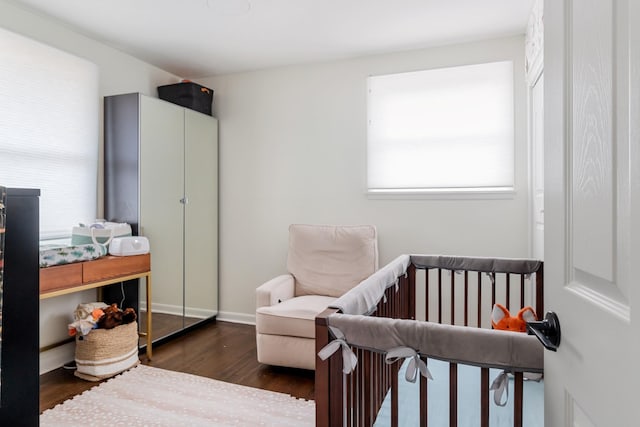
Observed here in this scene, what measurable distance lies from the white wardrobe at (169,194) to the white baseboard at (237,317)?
0.08m

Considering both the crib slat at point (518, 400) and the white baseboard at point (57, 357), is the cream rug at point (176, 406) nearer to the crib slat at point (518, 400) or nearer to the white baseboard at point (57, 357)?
the white baseboard at point (57, 357)

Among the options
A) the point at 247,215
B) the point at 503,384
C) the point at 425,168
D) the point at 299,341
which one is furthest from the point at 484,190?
the point at 503,384

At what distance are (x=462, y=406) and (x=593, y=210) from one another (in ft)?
3.65

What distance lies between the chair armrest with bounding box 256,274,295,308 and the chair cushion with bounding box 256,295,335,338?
0.23 ft

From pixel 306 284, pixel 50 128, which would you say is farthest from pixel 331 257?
pixel 50 128

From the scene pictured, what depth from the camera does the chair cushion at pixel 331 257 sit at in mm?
2998

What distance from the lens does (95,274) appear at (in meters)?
2.53

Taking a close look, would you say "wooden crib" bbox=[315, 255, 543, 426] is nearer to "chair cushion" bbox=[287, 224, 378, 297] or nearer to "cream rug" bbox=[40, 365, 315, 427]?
"cream rug" bbox=[40, 365, 315, 427]

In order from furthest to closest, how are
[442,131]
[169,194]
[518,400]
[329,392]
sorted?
[169,194]
[442,131]
[329,392]
[518,400]

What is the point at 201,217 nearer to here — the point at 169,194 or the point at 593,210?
the point at 169,194

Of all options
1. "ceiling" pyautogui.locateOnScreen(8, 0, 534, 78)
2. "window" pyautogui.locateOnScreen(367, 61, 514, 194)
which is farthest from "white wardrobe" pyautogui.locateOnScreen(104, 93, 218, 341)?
"window" pyautogui.locateOnScreen(367, 61, 514, 194)

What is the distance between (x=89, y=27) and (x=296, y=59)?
1566mm

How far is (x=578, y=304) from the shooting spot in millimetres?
646

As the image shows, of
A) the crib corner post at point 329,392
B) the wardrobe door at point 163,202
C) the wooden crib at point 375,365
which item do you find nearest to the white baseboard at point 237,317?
the wardrobe door at point 163,202
